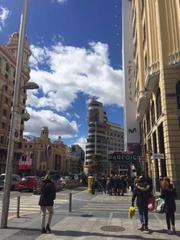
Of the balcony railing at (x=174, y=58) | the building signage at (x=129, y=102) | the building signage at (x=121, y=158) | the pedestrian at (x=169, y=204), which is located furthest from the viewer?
the building signage at (x=129, y=102)

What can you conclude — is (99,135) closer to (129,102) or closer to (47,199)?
(129,102)

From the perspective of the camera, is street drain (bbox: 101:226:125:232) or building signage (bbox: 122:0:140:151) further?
building signage (bbox: 122:0:140:151)

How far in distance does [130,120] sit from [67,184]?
42.8ft

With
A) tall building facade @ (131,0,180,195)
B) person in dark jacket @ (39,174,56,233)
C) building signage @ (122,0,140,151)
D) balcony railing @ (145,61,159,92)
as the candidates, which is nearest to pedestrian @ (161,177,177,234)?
person in dark jacket @ (39,174,56,233)

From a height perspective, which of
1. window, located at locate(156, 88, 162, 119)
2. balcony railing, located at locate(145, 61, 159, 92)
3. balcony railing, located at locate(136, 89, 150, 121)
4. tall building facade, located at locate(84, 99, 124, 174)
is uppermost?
tall building facade, located at locate(84, 99, 124, 174)

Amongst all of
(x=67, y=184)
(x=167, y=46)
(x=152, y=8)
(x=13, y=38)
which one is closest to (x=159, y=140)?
(x=167, y=46)

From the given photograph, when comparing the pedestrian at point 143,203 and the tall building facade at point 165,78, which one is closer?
the pedestrian at point 143,203

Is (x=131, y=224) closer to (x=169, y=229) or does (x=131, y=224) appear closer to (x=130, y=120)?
(x=169, y=229)

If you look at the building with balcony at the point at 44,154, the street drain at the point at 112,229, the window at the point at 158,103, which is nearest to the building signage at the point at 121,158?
the window at the point at 158,103

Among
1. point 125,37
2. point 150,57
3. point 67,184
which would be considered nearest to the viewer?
point 150,57

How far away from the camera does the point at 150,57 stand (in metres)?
25.3

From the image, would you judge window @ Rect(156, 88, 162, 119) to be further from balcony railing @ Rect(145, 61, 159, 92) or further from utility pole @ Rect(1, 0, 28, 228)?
utility pole @ Rect(1, 0, 28, 228)

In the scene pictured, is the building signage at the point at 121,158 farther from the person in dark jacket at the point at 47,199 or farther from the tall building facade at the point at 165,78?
the person in dark jacket at the point at 47,199

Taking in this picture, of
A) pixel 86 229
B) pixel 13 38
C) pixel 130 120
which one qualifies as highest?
pixel 13 38
